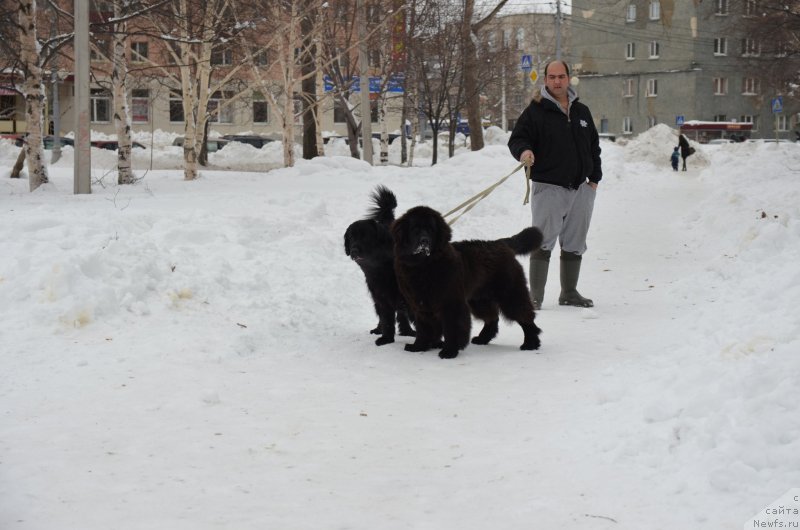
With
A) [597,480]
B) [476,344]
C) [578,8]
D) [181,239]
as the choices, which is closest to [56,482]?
[597,480]

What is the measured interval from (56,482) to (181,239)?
4.60 meters

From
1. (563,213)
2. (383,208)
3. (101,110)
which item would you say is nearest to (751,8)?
(563,213)

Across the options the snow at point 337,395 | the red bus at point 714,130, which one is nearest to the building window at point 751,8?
the snow at point 337,395

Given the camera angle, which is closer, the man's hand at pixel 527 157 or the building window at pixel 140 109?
the man's hand at pixel 527 157

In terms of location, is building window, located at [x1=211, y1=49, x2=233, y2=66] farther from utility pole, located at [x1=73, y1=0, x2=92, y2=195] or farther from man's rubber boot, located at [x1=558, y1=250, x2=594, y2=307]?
man's rubber boot, located at [x1=558, y1=250, x2=594, y2=307]

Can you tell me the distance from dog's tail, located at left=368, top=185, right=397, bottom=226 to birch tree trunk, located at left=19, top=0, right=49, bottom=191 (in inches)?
457

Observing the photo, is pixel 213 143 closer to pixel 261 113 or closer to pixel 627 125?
pixel 261 113

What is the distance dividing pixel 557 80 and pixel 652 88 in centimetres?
6638

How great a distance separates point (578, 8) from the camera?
7606cm

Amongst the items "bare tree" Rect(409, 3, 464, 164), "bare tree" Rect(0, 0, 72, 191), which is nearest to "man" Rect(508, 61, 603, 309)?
"bare tree" Rect(0, 0, 72, 191)

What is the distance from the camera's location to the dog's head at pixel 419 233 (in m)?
5.99

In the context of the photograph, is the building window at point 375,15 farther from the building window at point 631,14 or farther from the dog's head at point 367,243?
the building window at point 631,14

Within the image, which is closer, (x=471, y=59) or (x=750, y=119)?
(x=471, y=59)

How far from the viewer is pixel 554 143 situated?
824cm
